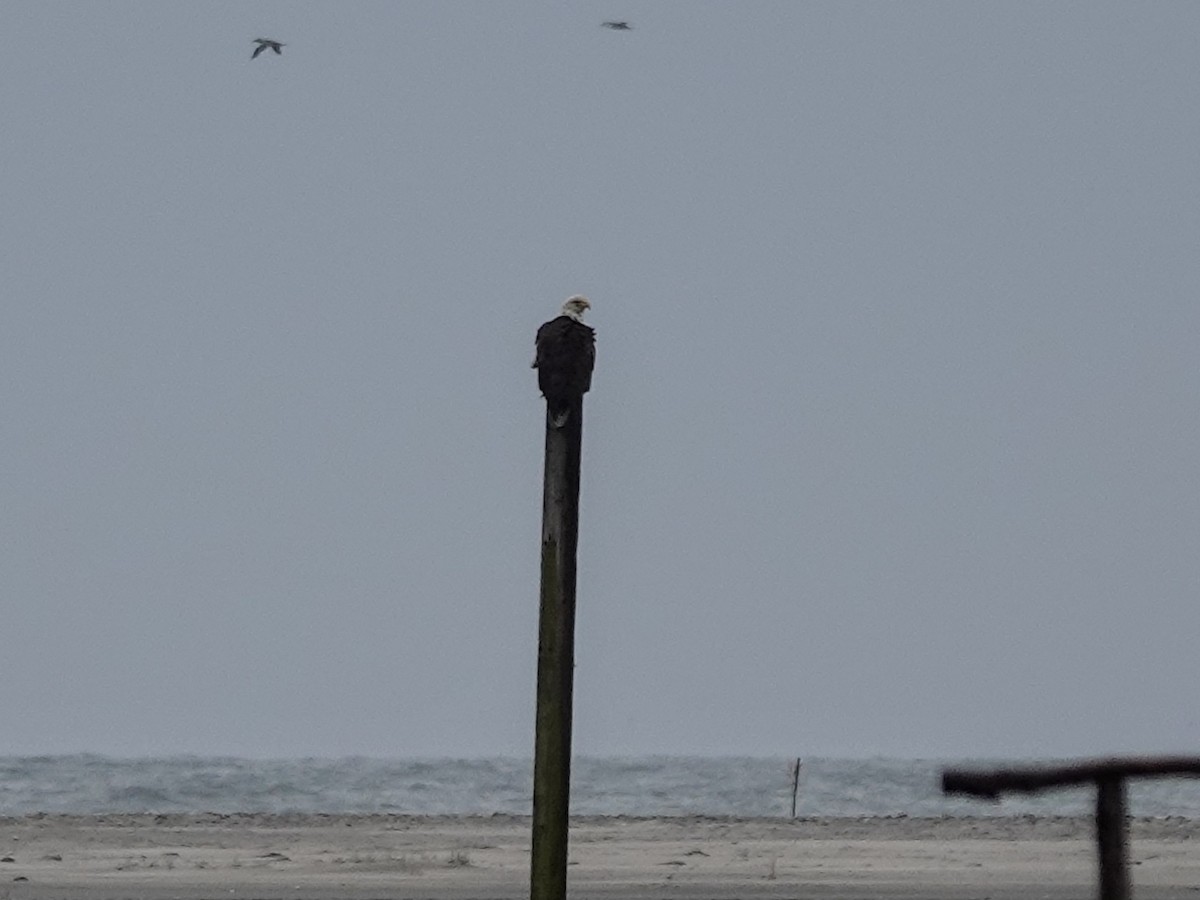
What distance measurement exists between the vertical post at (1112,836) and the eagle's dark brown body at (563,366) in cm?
556

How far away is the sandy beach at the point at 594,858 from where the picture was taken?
21.4m

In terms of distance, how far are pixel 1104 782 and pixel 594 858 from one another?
19.4m

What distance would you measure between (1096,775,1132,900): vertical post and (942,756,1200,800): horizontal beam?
5cm

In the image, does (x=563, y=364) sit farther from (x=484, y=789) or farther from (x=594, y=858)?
(x=484, y=789)

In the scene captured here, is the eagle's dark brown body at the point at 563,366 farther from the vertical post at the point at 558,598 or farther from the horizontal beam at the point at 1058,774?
the horizontal beam at the point at 1058,774

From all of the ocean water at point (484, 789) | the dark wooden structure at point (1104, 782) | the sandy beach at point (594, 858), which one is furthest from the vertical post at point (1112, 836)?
the ocean water at point (484, 789)

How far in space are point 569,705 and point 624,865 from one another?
42.5ft

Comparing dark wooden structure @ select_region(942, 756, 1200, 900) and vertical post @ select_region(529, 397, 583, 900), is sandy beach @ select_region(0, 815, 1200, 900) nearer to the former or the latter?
vertical post @ select_region(529, 397, 583, 900)

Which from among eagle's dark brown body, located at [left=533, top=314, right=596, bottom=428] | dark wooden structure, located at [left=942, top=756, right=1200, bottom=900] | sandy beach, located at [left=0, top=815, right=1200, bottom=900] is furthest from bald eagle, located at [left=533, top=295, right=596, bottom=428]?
sandy beach, located at [left=0, top=815, right=1200, bottom=900]

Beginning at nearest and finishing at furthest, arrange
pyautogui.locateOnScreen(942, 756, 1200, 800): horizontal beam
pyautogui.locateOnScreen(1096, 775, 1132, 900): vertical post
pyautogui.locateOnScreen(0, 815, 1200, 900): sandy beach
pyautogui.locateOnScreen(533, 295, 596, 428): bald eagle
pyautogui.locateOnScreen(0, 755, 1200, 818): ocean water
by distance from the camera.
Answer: pyautogui.locateOnScreen(942, 756, 1200, 800): horizontal beam → pyautogui.locateOnScreen(1096, 775, 1132, 900): vertical post → pyautogui.locateOnScreen(533, 295, 596, 428): bald eagle → pyautogui.locateOnScreen(0, 815, 1200, 900): sandy beach → pyautogui.locateOnScreen(0, 755, 1200, 818): ocean water

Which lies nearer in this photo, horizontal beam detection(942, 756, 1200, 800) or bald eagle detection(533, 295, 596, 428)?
horizontal beam detection(942, 756, 1200, 800)

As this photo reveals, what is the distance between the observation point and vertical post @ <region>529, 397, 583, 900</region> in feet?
39.5

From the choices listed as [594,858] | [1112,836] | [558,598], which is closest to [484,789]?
[594,858]

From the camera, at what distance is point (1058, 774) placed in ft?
21.6
